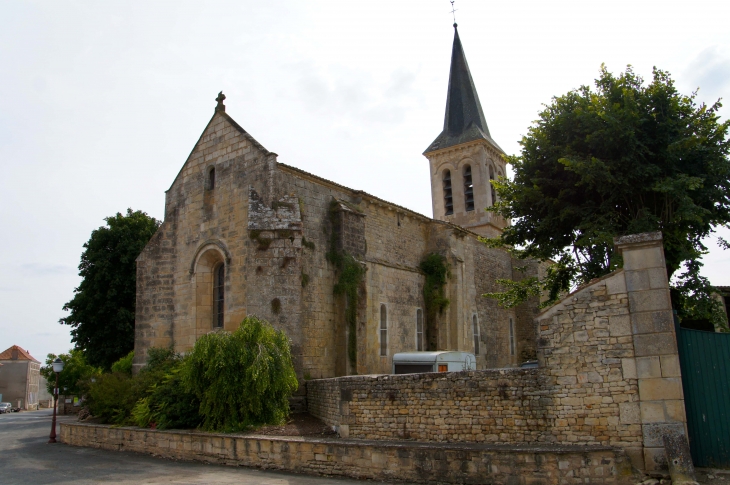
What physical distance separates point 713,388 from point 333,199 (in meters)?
11.7

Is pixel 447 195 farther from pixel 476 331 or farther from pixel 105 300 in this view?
pixel 105 300

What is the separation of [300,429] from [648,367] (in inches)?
300

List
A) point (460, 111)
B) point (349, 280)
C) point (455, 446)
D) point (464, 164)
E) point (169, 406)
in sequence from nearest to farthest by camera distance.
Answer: point (455, 446), point (169, 406), point (349, 280), point (464, 164), point (460, 111)

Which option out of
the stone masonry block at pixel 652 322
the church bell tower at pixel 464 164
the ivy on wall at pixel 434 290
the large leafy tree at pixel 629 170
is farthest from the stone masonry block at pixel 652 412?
the church bell tower at pixel 464 164

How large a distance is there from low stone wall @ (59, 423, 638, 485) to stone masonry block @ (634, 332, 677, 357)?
168 centimetres

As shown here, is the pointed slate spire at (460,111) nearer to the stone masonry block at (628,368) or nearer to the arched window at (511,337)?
the arched window at (511,337)

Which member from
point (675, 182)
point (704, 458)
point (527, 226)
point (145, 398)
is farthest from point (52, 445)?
point (675, 182)

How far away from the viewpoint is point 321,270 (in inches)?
664

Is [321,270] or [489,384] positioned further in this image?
[321,270]

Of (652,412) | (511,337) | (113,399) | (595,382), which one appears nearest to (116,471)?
(113,399)

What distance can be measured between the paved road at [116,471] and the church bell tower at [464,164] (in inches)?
896

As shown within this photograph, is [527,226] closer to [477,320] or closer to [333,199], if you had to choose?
[333,199]

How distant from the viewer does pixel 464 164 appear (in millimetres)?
33594

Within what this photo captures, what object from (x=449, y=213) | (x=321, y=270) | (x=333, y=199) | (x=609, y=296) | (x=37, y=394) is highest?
(x=449, y=213)
